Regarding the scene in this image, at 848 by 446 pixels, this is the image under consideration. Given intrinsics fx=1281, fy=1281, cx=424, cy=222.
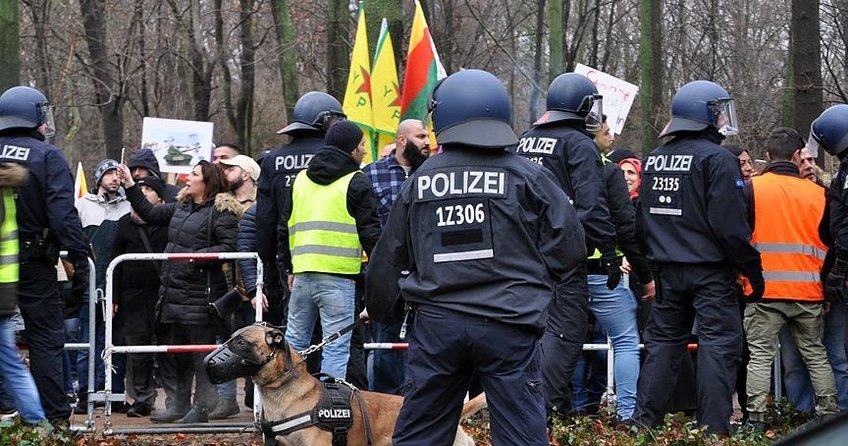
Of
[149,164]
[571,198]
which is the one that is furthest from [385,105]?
[571,198]

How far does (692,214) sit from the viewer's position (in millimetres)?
8297

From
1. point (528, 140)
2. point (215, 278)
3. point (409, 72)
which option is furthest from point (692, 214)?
point (409, 72)

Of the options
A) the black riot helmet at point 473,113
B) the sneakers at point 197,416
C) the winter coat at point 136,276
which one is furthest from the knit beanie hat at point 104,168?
the black riot helmet at point 473,113

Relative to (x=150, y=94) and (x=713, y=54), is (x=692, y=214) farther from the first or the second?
(x=150, y=94)

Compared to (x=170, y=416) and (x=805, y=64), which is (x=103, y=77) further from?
(x=170, y=416)

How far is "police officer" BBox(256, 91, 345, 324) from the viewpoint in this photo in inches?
367

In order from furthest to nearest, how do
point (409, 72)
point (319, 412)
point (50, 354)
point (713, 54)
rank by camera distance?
point (713, 54) → point (409, 72) → point (50, 354) → point (319, 412)

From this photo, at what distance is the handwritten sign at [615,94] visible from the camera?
14000 mm

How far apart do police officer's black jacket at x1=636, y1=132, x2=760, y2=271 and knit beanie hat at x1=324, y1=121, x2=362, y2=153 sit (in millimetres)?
1995

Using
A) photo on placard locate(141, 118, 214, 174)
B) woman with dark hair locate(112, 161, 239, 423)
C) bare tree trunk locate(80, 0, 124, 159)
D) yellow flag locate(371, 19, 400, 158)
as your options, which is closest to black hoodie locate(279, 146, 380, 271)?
woman with dark hair locate(112, 161, 239, 423)

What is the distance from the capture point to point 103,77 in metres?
25.3

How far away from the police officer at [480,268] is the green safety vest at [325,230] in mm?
2944

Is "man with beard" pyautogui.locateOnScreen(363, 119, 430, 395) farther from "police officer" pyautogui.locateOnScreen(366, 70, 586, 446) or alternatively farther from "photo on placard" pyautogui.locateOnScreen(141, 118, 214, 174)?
"photo on placard" pyautogui.locateOnScreen(141, 118, 214, 174)

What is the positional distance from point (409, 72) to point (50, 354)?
5624 millimetres
